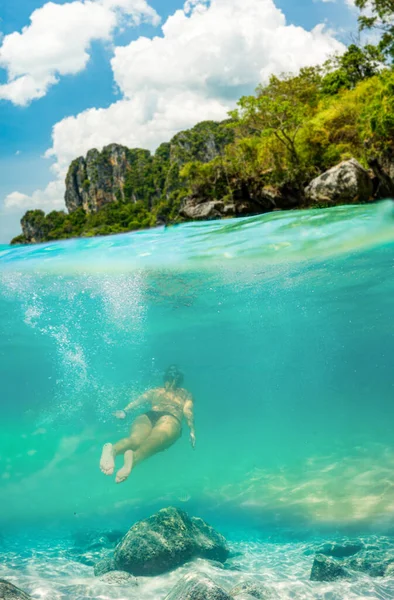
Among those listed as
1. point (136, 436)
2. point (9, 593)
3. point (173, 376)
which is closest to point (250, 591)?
point (9, 593)

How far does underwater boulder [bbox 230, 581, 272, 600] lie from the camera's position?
5309 mm

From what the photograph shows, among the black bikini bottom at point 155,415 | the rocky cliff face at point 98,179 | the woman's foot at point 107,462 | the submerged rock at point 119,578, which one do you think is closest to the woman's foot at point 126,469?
the woman's foot at point 107,462

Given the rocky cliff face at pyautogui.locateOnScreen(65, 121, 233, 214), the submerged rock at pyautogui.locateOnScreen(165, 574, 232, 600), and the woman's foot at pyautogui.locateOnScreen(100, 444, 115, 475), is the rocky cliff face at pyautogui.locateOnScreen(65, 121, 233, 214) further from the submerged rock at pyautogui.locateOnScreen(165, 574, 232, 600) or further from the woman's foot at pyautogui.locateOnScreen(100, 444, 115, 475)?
the submerged rock at pyautogui.locateOnScreen(165, 574, 232, 600)

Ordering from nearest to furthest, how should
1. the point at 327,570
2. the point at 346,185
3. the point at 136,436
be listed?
the point at 327,570, the point at 136,436, the point at 346,185

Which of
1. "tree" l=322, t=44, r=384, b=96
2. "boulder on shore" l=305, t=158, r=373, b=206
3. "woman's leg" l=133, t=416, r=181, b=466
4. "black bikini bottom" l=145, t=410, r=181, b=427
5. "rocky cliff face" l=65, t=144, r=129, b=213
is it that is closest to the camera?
"woman's leg" l=133, t=416, r=181, b=466

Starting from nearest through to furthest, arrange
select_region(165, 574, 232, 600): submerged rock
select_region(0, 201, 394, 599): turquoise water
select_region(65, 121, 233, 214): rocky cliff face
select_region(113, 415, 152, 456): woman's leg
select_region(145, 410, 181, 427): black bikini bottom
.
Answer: select_region(165, 574, 232, 600): submerged rock
select_region(113, 415, 152, 456): woman's leg
select_region(145, 410, 181, 427): black bikini bottom
select_region(0, 201, 394, 599): turquoise water
select_region(65, 121, 233, 214): rocky cliff face

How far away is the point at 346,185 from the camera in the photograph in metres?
19.5

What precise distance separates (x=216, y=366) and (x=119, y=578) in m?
20.4

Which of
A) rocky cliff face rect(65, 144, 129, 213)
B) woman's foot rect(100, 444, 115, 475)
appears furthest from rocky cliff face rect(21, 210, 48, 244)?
woman's foot rect(100, 444, 115, 475)

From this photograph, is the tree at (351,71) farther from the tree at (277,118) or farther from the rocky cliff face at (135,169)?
the rocky cliff face at (135,169)

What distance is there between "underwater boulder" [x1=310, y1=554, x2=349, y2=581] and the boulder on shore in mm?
16383

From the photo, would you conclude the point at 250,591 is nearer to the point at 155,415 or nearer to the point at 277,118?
the point at 155,415

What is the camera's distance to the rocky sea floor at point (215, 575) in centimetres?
566

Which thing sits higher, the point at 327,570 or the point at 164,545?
the point at 164,545
